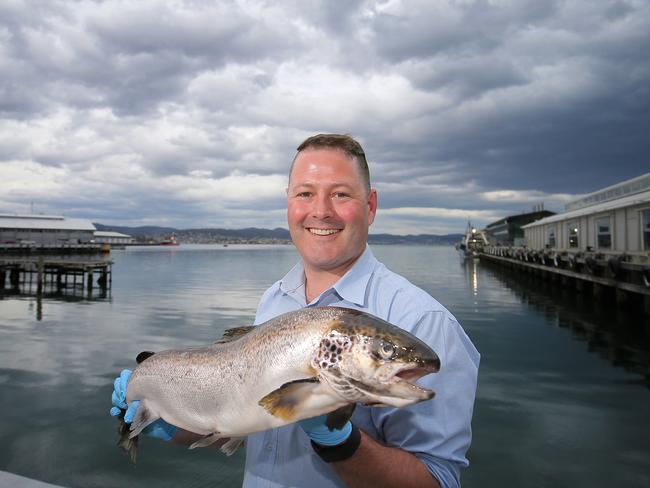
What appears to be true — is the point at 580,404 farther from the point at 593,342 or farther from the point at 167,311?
the point at 167,311

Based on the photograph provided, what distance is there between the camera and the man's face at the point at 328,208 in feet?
8.89

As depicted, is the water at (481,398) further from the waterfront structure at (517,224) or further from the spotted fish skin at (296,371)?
the waterfront structure at (517,224)

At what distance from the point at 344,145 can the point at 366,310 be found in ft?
3.38

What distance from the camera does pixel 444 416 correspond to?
2150mm

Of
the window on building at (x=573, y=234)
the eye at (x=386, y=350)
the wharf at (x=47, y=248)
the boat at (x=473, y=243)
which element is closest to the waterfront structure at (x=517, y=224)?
the boat at (x=473, y=243)

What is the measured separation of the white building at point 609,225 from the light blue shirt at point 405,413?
24493 millimetres

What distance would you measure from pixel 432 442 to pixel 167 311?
2707cm

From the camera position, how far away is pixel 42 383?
41.5 feet

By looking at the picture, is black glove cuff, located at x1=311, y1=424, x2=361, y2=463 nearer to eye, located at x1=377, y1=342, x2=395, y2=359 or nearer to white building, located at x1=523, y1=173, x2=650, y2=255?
eye, located at x1=377, y1=342, x2=395, y2=359

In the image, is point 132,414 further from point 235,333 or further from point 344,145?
point 344,145

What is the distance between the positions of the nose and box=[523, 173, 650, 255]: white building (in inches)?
969

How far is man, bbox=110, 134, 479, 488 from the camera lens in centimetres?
210

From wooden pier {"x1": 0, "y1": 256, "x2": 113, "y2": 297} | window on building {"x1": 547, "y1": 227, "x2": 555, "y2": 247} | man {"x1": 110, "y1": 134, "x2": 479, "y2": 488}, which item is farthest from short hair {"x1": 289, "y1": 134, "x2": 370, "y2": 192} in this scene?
window on building {"x1": 547, "y1": 227, "x2": 555, "y2": 247}

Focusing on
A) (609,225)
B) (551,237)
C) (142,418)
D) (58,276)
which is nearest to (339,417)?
(142,418)
